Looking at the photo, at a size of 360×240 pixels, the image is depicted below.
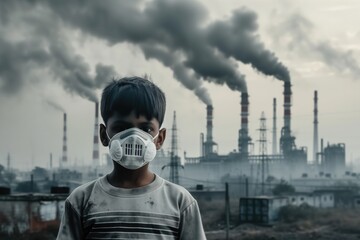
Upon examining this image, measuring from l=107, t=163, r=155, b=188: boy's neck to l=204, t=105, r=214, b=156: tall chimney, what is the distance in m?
61.5

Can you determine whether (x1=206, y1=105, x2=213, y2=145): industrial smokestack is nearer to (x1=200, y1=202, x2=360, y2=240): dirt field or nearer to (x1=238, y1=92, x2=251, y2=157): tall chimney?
(x1=238, y1=92, x2=251, y2=157): tall chimney

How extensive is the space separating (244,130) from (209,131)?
5.16 meters

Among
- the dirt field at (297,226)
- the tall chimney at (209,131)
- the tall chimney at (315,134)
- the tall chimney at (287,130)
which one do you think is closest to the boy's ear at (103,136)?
the dirt field at (297,226)

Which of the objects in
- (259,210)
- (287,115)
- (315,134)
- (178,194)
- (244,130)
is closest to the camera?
(178,194)

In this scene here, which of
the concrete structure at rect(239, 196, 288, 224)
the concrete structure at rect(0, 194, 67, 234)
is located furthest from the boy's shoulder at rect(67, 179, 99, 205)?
the concrete structure at rect(239, 196, 288, 224)

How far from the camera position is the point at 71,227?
1724 mm

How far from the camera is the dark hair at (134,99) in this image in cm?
173

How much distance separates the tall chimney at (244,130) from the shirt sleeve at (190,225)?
5829 centimetres

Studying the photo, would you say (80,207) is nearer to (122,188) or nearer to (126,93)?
(122,188)

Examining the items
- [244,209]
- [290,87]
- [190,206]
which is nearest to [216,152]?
[290,87]

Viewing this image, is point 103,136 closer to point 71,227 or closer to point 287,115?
point 71,227

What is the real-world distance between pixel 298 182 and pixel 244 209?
2551 centimetres

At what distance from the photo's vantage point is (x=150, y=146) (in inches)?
66.6

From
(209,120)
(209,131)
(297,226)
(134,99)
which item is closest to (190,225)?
(134,99)
